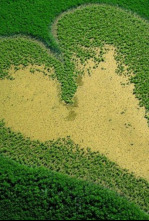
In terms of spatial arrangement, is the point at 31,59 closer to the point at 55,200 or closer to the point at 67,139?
the point at 67,139

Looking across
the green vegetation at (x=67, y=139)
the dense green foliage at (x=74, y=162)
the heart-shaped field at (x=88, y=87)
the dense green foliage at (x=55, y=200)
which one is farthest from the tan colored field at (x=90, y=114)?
the dense green foliage at (x=55, y=200)

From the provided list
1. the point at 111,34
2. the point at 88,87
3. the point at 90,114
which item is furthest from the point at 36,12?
the point at 90,114

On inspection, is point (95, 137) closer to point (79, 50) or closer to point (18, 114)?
point (18, 114)

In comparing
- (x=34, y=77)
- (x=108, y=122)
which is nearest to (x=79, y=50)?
(x=34, y=77)

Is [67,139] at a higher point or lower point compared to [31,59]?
lower

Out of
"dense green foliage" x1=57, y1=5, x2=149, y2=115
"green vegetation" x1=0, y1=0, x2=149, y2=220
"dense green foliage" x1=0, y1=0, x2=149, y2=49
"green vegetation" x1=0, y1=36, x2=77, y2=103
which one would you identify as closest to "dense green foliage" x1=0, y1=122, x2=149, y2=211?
"green vegetation" x1=0, y1=0, x2=149, y2=220

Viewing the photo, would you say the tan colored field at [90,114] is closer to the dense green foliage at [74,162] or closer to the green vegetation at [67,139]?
the dense green foliage at [74,162]
